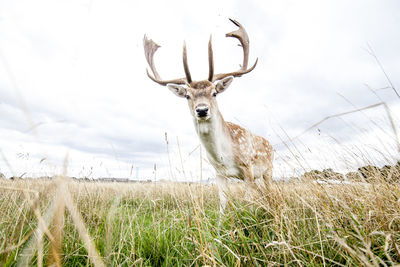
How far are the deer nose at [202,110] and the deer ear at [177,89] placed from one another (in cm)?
81

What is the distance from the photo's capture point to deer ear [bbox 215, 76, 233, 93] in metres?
4.56

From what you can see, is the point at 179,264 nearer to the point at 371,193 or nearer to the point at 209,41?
the point at 371,193

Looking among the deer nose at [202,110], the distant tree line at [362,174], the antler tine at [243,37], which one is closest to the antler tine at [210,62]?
the deer nose at [202,110]

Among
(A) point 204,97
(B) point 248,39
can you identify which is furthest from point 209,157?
(B) point 248,39

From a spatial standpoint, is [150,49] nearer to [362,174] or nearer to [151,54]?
[151,54]

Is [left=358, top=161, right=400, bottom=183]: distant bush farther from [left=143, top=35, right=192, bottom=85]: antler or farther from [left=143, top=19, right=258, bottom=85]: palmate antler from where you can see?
[left=143, top=35, right=192, bottom=85]: antler

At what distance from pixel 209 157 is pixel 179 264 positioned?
2689mm

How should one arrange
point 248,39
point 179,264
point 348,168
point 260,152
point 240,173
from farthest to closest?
point 248,39 → point 260,152 → point 240,173 → point 348,168 → point 179,264

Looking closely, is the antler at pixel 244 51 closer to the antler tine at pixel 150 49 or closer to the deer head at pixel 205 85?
the deer head at pixel 205 85

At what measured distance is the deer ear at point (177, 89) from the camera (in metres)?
4.53

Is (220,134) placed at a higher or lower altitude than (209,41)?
lower

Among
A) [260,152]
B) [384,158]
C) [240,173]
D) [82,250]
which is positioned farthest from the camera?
[260,152]

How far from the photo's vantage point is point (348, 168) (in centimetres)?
282

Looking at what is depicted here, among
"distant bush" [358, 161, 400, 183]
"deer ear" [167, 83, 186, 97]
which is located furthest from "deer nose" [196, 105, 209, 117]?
"distant bush" [358, 161, 400, 183]
